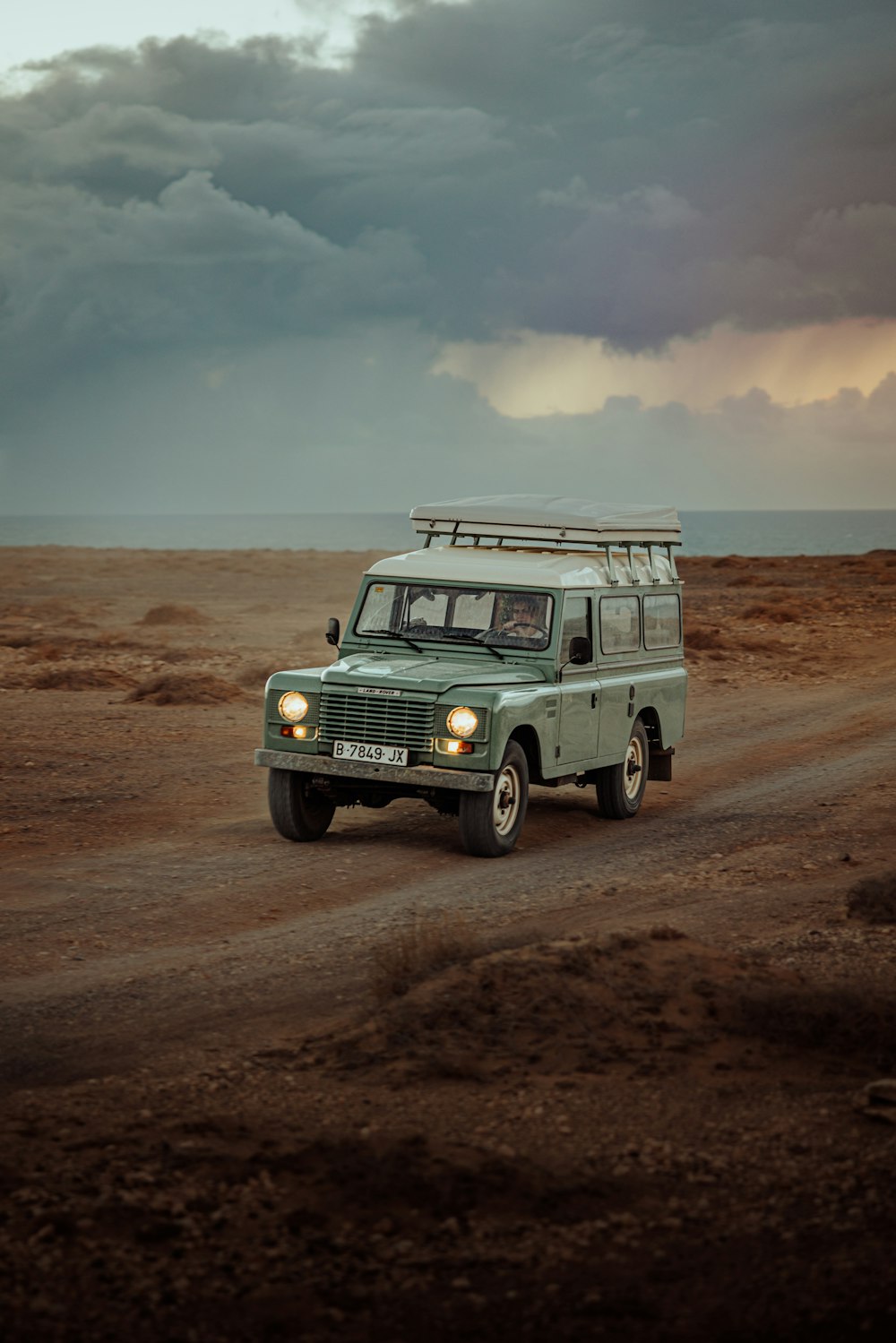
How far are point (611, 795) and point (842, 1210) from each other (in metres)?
8.05

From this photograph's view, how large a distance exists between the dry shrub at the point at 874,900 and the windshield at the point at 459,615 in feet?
12.2

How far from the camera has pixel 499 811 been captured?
36.4 feet

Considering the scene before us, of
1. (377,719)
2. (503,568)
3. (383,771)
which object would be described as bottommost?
(383,771)

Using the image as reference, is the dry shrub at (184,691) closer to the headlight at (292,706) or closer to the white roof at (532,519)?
the white roof at (532,519)

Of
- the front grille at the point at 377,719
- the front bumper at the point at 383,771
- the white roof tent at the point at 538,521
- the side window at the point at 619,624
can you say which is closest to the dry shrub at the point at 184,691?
the white roof tent at the point at 538,521

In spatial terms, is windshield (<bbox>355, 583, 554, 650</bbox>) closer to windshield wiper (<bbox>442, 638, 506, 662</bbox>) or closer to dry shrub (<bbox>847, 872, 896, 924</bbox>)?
windshield wiper (<bbox>442, 638, 506, 662</bbox>)

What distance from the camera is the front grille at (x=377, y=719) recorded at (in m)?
10.8

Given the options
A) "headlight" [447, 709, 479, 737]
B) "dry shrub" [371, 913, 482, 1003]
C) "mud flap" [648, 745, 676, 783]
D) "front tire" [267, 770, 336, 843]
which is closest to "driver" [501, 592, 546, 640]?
"headlight" [447, 709, 479, 737]

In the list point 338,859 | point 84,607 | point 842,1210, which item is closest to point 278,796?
point 338,859

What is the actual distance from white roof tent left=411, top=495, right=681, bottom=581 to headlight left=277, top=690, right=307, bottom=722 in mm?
2355

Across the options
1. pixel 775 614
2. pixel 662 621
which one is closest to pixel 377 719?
pixel 662 621

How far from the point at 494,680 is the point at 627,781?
255 cm

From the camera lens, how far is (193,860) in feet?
35.8

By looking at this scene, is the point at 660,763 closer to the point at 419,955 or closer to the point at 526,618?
the point at 526,618
